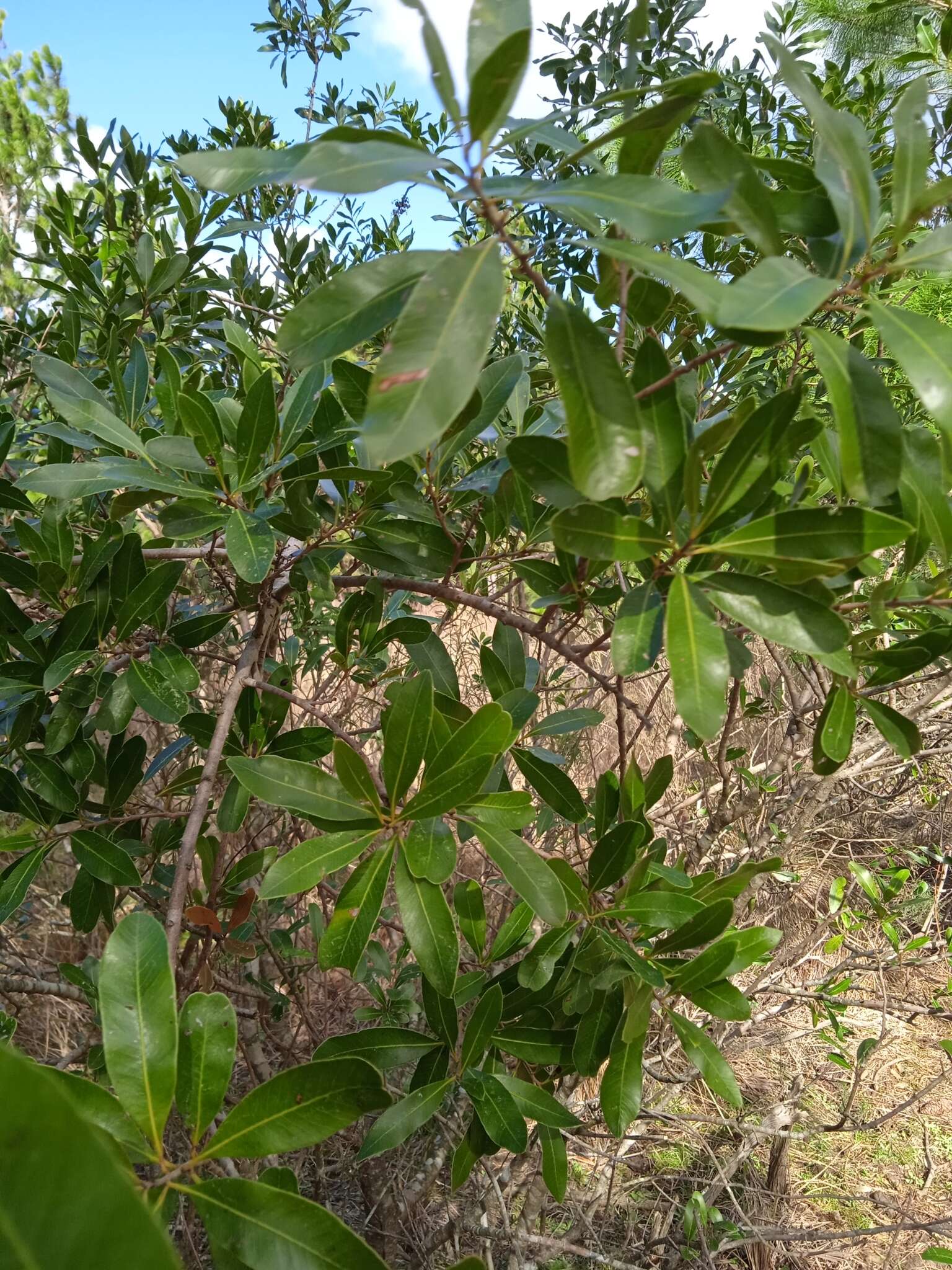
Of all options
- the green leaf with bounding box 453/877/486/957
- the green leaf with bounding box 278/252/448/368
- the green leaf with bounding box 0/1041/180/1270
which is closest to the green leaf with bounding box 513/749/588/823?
the green leaf with bounding box 453/877/486/957

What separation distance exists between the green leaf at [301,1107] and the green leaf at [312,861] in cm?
15

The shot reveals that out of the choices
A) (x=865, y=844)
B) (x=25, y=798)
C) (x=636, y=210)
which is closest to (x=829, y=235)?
(x=636, y=210)

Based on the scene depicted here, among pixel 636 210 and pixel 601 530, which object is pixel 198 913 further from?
pixel 636 210

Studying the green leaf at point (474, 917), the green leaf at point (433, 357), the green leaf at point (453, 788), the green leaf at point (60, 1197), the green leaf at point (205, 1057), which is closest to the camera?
the green leaf at point (60, 1197)

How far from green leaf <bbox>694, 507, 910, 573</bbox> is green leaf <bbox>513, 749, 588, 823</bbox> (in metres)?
0.34

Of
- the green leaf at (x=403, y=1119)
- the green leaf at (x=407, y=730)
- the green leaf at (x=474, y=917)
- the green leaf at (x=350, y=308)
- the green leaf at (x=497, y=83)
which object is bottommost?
the green leaf at (x=403, y=1119)

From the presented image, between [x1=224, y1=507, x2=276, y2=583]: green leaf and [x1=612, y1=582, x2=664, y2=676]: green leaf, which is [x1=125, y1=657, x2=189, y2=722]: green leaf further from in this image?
[x1=612, y1=582, x2=664, y2=676]: green leaf

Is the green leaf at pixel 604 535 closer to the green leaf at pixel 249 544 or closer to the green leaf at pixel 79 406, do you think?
the green leaf at pixel 249 544

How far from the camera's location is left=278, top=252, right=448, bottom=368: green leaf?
396mm

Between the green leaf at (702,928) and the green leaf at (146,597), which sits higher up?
the green leaf at (146,597)

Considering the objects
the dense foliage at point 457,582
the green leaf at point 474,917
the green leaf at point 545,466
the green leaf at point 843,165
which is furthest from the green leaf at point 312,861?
the green leaf at point 843,165

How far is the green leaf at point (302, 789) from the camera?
0.58 m

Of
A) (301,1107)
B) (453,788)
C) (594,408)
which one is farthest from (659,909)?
(594,408)

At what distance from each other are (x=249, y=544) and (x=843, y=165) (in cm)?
50
